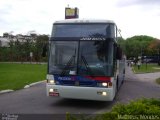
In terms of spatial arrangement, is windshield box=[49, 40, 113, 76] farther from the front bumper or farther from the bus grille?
the front bumper

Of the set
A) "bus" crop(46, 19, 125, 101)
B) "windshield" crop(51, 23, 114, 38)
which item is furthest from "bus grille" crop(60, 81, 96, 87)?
"windshield" crop(51, 23, 114, 38)

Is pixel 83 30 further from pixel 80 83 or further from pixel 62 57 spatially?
pixel 80 83

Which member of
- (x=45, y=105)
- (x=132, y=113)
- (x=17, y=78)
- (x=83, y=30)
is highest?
(x=83, y=30)

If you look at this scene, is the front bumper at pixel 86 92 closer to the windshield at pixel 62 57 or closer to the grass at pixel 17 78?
the windshield at pixel 62 57

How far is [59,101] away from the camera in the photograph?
49.2 feet

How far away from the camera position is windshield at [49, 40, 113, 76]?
13.4 meters

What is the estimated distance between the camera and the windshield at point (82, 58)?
1338cm

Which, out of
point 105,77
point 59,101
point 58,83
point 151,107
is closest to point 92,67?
point 105,77

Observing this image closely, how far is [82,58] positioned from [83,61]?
0.12 m

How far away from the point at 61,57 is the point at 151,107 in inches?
287

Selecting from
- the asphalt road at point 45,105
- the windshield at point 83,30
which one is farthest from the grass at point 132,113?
the windshield at point 83,30

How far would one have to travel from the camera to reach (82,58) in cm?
1349

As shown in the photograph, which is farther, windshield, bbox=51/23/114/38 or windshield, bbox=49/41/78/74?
windshield, bbox=51/23/114/38

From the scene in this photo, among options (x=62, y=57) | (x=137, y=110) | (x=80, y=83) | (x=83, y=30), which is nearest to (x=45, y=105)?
(x=80, y=83)
